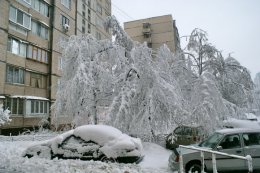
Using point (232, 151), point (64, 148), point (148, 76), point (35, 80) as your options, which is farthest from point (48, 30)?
point (232, 151)

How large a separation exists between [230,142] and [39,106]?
2072 centimetres

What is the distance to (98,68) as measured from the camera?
52.2 ft

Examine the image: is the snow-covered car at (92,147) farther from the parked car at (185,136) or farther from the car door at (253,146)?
the parked car at (185,136)

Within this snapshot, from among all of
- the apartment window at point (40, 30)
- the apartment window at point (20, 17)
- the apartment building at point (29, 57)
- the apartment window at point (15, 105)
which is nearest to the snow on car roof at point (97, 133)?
the apartment building at point (29, 57)

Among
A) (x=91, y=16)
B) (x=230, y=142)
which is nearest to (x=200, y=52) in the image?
(x=230, y=142)

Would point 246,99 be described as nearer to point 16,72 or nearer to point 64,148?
point 64,148

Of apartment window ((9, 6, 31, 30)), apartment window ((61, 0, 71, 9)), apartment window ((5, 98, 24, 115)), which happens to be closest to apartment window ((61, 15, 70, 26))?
apartment window ((61, 0, 71, 9))

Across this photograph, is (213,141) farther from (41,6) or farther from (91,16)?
(91,16)

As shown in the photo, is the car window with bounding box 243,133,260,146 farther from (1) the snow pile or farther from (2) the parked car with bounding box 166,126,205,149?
(2) the parked car with bounding box 166,126,205,149

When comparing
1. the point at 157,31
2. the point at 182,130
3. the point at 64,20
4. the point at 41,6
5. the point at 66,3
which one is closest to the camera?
the point at 182,130

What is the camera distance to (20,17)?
23344 mm

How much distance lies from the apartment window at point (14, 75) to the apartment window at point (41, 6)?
23.2ft

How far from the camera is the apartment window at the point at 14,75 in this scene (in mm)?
21953

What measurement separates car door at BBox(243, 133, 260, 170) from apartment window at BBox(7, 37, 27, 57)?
20518 mm
